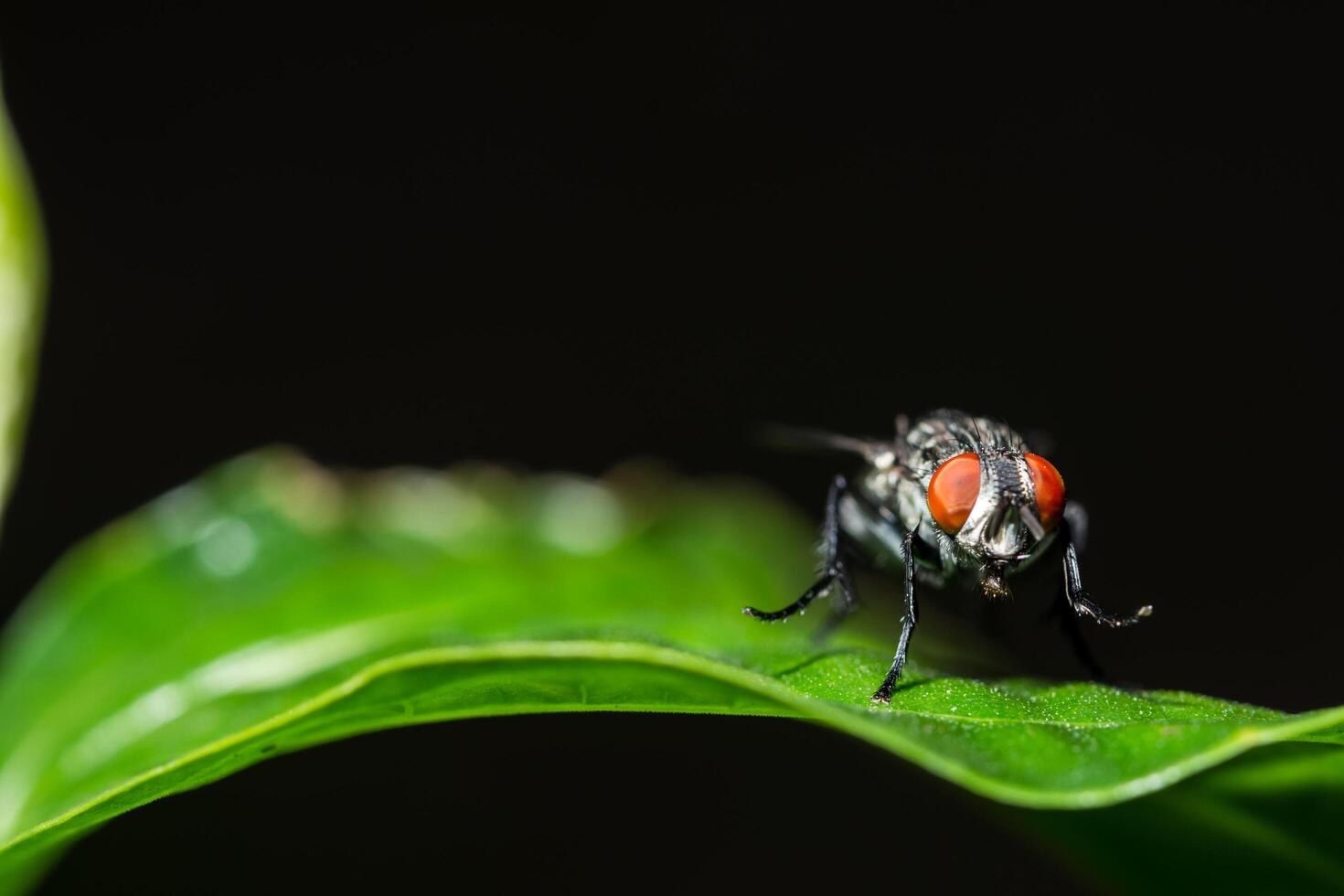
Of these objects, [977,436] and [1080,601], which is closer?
[1080,601]

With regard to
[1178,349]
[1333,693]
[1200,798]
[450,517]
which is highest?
[1178,349]

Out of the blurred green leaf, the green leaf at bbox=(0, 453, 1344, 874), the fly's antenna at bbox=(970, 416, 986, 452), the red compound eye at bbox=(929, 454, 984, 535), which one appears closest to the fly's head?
the red compound eye at bbox=(929, 454, 984, 535)

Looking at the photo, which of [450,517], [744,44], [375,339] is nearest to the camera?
[450,517]

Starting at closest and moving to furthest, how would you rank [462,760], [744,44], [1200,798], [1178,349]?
[1200,798], [462,760], [1178,349], [744,44]

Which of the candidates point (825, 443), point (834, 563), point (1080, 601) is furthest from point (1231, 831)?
point (825, 443)

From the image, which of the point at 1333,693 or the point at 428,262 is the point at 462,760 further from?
the point at 1333,693

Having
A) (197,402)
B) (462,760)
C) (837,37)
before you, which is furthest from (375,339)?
(837,37)

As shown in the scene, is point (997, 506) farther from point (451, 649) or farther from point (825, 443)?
point (451, 649)

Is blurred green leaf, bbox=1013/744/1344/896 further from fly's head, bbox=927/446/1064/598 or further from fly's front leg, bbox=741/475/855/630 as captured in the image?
fly's front leg, bbox=741/475/855/630
